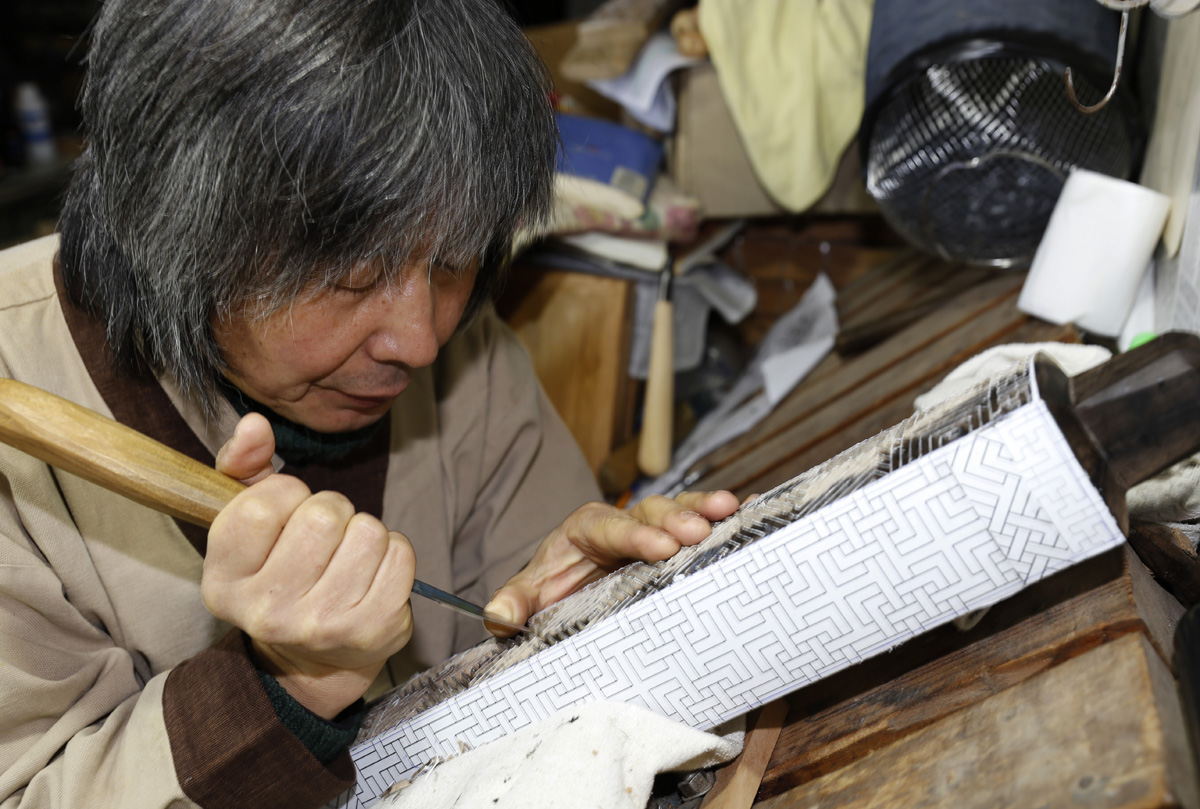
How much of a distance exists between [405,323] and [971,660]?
0.66 m

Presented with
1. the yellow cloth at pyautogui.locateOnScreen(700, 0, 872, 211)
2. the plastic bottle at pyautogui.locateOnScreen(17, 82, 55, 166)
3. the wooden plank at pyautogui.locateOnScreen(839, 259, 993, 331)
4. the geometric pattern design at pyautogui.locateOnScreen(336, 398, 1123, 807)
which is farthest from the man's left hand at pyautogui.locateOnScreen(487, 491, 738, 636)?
the plastic bottle at pyautogui.locateOnScreen(17, 82, 55, 166)

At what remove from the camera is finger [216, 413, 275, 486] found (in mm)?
853

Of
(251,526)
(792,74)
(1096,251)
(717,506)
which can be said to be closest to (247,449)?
(251,526)

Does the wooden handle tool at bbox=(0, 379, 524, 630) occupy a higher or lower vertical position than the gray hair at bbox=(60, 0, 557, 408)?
lower

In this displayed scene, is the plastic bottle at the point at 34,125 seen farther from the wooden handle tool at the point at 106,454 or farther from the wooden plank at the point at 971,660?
the wooden plank at the point at 971,660

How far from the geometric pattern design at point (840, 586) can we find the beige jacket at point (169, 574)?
25 cm

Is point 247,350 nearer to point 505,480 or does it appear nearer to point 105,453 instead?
point 105,453

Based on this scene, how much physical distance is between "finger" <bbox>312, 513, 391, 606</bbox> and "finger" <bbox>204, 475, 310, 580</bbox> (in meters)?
0.05

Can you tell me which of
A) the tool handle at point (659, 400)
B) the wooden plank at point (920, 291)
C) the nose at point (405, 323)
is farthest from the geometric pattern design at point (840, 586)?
the tool handle at point (659, 400)

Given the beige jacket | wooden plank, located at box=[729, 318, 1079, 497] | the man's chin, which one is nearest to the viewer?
the beige jacket

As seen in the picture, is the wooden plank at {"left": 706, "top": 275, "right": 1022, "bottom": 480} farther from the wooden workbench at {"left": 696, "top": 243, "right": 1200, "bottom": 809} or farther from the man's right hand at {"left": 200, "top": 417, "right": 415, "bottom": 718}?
the man's right hand at {"left": 200, "top": 417, "right": 415, "bottom": 718}

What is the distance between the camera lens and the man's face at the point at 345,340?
982mm

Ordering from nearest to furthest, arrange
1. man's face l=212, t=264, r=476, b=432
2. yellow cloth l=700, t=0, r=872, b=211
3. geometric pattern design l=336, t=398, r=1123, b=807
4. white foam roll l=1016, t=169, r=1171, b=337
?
geometric pattern design l=336, t=398, r=1123, b=807
man's face l=212, t=264, r=476, b=432
white foam roll l=1016, t=169, r=1171, b=337
yellow cloth l=700, t=0, r=872, b=211

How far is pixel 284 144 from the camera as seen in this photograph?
85cm
